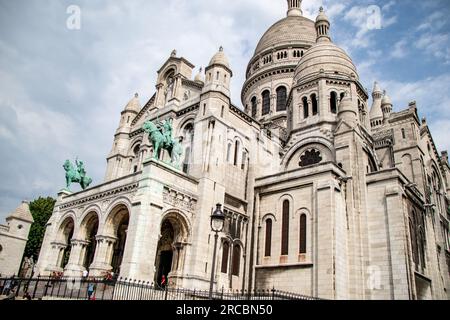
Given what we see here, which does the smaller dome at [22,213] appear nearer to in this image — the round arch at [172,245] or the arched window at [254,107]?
the round arch at [172,245]

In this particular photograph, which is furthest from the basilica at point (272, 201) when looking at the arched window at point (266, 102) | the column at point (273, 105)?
the arched window at point (266, 102)

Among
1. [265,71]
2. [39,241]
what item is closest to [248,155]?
[265,71]

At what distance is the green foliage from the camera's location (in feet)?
146

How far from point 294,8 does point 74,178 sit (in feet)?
142

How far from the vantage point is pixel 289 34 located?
49.0 m

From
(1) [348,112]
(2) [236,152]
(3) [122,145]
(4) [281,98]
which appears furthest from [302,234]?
(4) [281,98]

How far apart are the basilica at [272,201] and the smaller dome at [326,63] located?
139 mm

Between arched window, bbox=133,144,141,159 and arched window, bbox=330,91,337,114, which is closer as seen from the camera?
arched window, bbox=330,91,337,114

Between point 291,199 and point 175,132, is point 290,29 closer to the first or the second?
point 175,132

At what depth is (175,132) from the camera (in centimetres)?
2988

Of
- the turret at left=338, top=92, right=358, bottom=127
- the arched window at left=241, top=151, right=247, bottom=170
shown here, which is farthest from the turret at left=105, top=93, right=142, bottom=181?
A: the turret at left=338, top=92, right=358, bottom=127

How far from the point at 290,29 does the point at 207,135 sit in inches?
1198

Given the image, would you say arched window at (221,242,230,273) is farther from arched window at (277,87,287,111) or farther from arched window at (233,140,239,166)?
arched window at (277,87,287,111)

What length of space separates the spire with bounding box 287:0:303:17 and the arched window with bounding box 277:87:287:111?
51.5ft
